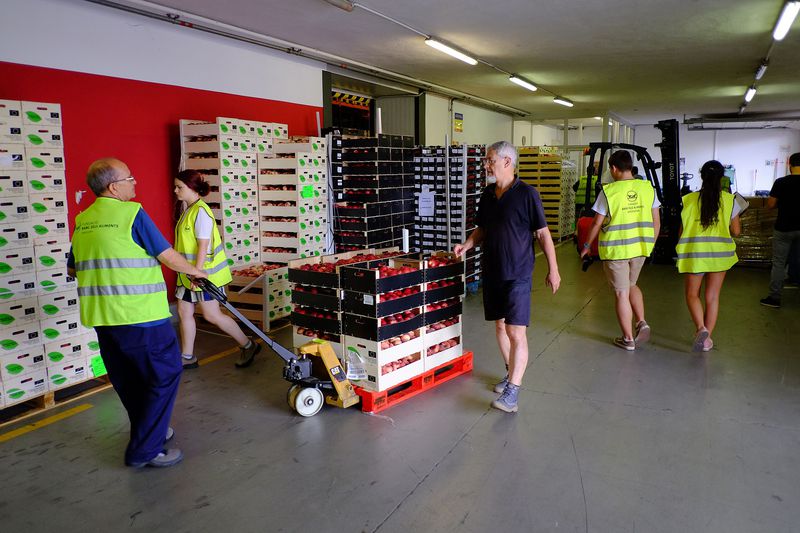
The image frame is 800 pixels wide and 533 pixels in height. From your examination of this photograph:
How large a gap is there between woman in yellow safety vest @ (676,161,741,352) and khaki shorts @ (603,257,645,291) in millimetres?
470

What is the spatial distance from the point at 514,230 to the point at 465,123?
1336 centimetres

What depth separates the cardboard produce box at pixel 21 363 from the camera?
14.9ft

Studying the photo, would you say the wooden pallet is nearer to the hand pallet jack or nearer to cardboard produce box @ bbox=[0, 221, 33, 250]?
cardboard produce box @ bbox=[0, 221, 33, 250]

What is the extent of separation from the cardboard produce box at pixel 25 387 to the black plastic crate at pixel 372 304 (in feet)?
8.50

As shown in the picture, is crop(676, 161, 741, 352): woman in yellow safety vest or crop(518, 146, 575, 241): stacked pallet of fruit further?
crop(518, 146, 575, 241): stacked pallet of fruit

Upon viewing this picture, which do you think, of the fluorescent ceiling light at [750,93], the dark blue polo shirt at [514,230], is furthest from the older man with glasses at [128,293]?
the fluorescent ceiling light at [750,93]

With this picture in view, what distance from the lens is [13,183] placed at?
4570mm

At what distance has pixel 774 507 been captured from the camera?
3.31 metres

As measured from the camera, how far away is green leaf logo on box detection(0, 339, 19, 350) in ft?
14.8

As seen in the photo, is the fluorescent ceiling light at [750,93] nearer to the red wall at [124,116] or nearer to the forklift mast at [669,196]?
the forklift mast at [669,196]

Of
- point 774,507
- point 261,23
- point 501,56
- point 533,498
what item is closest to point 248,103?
point 261,23

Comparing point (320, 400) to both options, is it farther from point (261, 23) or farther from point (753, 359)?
point (261, 23)

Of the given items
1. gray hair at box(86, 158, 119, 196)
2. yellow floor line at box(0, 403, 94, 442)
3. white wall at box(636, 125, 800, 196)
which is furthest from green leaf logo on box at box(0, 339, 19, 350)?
white wall at box(636, 125, 800, 196)

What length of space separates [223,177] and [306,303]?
3.22 m
